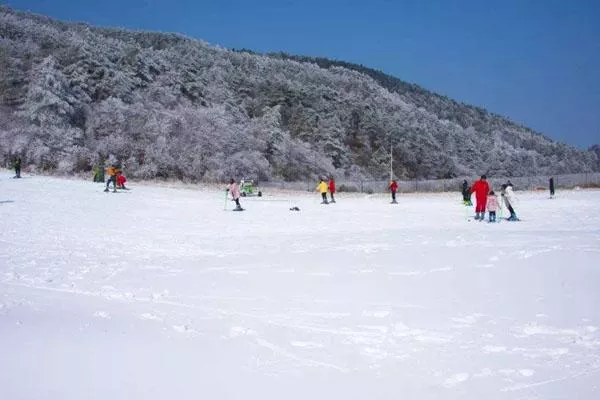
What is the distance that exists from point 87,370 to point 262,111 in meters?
69.4

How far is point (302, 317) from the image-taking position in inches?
273

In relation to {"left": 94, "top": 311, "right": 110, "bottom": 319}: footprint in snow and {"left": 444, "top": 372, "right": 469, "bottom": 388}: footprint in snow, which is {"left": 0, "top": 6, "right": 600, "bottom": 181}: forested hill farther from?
{"left": 444, "top": 372, "right": 469, "bottom": 388}: footprint in snow

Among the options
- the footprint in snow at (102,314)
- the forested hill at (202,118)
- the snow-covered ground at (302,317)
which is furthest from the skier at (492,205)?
the forested hill at (202,118)

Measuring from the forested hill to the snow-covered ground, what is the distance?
3231 cm

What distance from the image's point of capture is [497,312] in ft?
22.8

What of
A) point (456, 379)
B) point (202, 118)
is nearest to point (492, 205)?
point (456, 379)

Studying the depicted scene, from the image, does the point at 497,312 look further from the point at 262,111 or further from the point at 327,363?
the point at 262,111

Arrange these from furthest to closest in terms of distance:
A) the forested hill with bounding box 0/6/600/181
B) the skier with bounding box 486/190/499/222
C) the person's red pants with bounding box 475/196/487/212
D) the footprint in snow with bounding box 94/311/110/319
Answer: the forested hill with bounding box 0/6/600/181 → the person's red pants with bounding box 475/196/487/212 → the skier with bounding box 486/190/499/222 → the footprint in snow with bounding box 94/311/110/319

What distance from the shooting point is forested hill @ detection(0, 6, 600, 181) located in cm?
4572

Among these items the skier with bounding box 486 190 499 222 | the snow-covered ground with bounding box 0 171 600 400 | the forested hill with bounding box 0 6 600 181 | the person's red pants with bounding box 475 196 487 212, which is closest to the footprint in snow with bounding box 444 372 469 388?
the snow-covered ground with bounding box 0 171 600 400

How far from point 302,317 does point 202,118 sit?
159 feet

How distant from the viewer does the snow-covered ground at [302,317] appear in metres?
4.85

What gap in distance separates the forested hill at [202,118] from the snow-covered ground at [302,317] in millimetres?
32310

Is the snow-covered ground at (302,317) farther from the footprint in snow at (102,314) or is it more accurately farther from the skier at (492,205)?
the skier at (492,205)
